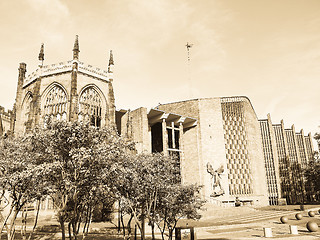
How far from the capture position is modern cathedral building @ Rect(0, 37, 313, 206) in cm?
3616

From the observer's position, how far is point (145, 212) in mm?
16219

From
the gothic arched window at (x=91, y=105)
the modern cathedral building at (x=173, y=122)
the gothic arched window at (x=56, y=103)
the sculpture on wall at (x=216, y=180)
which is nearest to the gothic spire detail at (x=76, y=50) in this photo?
the modern cathedral building at (x=173, y=122)

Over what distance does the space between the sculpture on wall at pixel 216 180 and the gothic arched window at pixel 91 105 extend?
847 inches

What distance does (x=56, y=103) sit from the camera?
35688 millimetres

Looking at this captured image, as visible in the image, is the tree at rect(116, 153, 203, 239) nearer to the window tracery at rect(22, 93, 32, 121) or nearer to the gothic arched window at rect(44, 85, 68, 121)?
the gothic arched window at rect(44, 85, 68, 121)

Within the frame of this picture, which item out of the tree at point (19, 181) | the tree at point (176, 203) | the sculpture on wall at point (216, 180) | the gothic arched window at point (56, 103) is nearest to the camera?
the tree at point (19, 181)

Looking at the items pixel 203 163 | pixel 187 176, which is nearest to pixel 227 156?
pixel 203 163

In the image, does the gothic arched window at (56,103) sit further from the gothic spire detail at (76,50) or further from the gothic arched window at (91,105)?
the gothic spire detail at (76,50)

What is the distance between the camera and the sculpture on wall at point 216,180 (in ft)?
145

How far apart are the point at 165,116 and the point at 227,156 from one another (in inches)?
588

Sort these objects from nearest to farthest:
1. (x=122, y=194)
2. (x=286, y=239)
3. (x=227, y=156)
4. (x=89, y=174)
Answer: (x=89, y=174), (x=122, y=194), (x=286, y=239), (x=227, y=156)

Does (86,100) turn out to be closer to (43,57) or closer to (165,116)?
(43,57)

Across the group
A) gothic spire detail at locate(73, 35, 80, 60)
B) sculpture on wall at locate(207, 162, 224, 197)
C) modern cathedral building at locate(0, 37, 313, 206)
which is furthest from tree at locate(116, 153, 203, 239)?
sculpture on wall at locate(207, 162, 224, 197)

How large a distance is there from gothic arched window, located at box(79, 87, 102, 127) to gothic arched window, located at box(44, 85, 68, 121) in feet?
7.47
